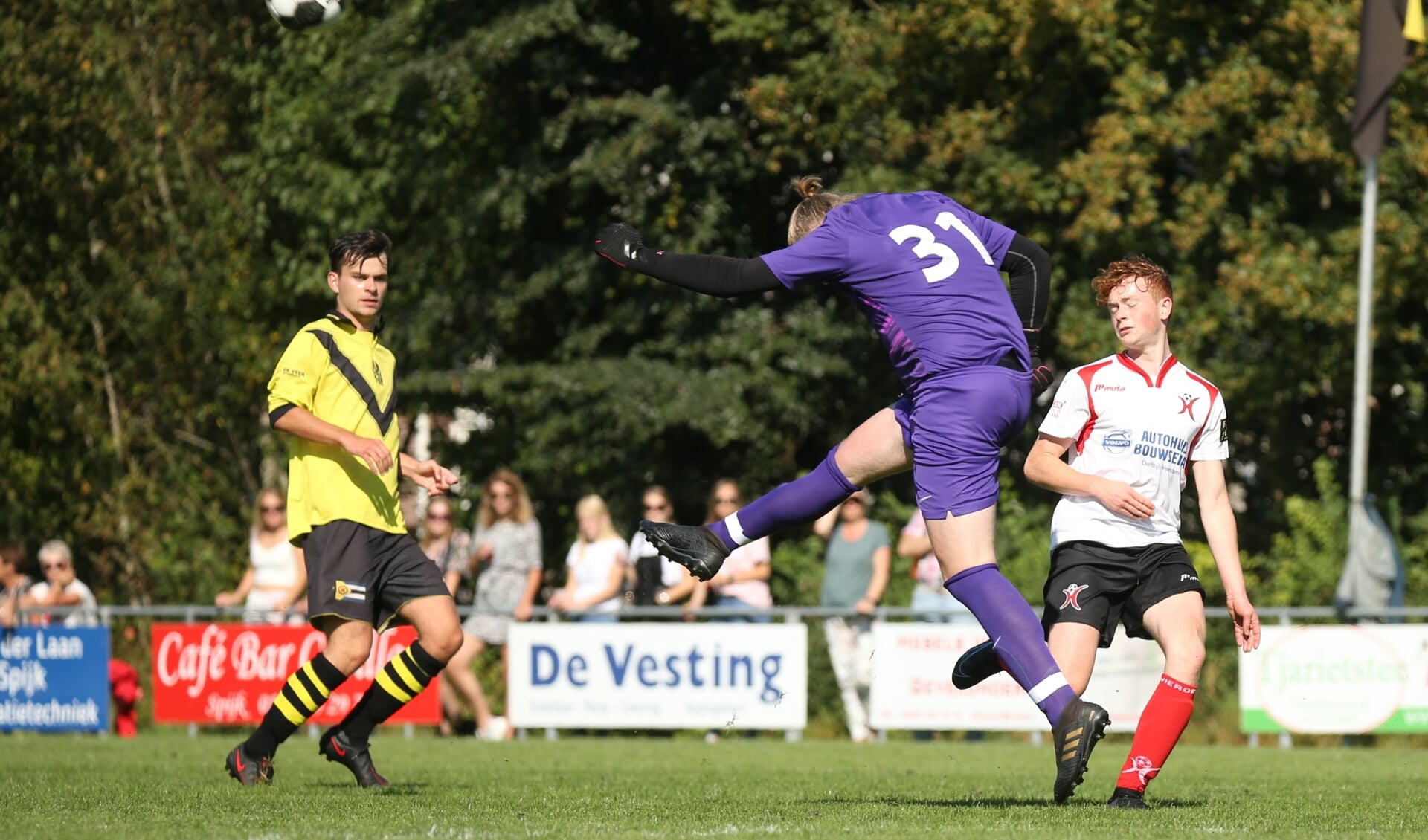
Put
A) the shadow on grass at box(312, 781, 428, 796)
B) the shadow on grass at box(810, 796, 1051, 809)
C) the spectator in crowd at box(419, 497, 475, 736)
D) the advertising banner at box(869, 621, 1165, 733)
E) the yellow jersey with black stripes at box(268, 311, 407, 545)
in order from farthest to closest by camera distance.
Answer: the spectator in crowd at box(419, 497, 475, 736), the advertising banner at box(869, 621, 1165, 733), the yellow jersey with black stripes at box(268, 311, 407, 545), the shadow on grass at box(312, 781, 428, 796), the shadow on grass at box(810, 796, 1051, 809)

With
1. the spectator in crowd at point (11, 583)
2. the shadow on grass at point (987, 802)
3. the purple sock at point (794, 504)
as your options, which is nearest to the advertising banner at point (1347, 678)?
the shadow on grass at point (987, 802)

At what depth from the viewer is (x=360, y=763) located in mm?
7953

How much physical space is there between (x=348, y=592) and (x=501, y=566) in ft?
22.8

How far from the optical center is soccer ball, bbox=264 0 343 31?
9.81 m

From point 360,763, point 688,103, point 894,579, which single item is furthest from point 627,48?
point 360,763

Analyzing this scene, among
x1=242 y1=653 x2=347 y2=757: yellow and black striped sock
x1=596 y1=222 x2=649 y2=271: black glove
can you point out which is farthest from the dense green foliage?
x1=596 y1=222 x2=649 y2=271: black glove

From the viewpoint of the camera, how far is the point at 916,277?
638 centimetres

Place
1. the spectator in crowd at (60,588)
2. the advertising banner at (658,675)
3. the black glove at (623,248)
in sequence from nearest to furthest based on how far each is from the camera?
the black glove at (623,248)
the advertising banner at (658,675)
the spectator in crowd at (60,588)

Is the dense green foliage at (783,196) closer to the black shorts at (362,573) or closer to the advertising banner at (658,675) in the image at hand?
the advertising banner at (658,675)

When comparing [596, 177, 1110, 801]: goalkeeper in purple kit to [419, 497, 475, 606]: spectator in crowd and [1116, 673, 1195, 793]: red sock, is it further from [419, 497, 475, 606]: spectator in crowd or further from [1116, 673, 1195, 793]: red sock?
[419, 497, 475, 606]: spectator in crowd

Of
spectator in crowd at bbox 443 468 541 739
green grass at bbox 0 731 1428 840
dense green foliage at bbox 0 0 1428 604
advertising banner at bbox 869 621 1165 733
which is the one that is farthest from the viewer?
dense green foliage at bbox 0 0 1428 604

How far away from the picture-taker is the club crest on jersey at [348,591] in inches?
299

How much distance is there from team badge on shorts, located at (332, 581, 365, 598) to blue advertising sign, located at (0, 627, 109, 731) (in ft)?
27.9

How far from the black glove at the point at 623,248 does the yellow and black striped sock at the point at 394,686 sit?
230 centimetres
